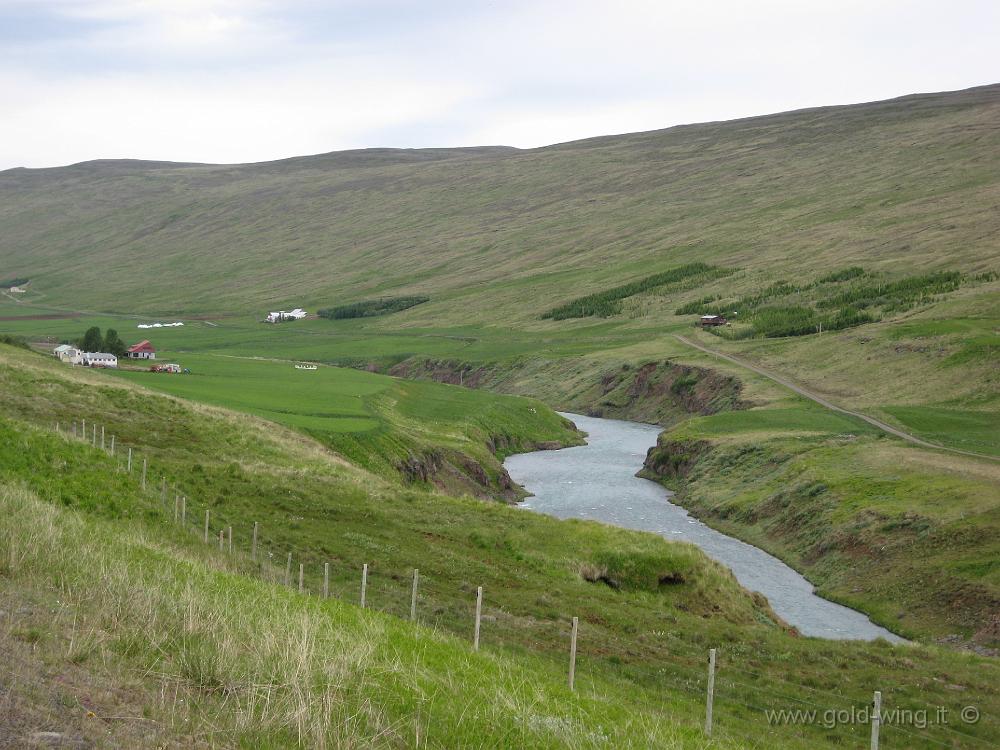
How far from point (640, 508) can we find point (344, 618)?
51.2 metres

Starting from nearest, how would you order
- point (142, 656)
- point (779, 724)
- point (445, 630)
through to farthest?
point (142, 656), point (779, 724), point (445, 630)

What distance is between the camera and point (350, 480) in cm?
4700

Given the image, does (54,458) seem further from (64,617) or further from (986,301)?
(986,301)

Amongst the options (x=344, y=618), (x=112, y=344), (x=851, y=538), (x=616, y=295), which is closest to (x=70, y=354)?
(x=112, y=344)

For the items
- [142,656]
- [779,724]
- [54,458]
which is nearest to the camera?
[142,656]

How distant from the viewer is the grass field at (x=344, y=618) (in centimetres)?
1128

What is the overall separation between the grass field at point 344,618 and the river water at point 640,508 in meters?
6.73

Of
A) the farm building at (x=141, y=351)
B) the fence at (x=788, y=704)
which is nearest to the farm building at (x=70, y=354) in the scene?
the farm building at (x=141, y=351)

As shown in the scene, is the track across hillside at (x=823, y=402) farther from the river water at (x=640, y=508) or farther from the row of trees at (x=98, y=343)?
the row of trees at (x=98, y=343)

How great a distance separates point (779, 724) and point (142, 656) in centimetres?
1465

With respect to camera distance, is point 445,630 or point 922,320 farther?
point 922,320

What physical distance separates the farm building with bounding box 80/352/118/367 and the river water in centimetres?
4327

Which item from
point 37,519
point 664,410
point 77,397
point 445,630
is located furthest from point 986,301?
point 37,519

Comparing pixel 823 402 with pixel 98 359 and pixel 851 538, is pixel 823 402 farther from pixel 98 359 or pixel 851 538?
pixel 98 359
